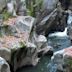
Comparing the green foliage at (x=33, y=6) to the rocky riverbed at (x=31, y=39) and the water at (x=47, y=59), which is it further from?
the water at (x=47, y=59)

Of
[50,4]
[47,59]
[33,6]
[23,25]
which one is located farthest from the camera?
[50,4]

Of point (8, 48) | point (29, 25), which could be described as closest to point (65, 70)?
point (8, 48)

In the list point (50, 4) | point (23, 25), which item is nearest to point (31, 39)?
point (23, 25)

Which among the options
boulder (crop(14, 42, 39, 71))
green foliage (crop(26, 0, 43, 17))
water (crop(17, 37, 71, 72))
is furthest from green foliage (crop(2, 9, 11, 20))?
green foliage (crop(26, 0, 43, 17))

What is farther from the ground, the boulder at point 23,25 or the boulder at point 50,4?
the boulder at point 23,25

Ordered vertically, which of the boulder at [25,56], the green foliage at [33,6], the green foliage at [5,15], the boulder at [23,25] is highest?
the green foliage at [5,15]

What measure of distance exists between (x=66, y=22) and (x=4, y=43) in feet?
50.9

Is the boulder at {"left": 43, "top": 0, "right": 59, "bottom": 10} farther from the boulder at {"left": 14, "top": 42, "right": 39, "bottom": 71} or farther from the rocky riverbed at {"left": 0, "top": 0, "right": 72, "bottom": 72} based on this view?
the boulder at {"left": 14, "top": 42, "right": 39, "bottom": 71}

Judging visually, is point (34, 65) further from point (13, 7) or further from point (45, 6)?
point (45, 6)

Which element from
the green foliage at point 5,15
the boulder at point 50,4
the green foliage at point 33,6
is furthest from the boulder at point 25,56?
the boulder at point 50,4

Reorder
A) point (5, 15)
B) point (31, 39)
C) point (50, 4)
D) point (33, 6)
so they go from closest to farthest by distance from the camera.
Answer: point (31, 39) → point (5, 15) → point (33, 6) → point (50, 4)

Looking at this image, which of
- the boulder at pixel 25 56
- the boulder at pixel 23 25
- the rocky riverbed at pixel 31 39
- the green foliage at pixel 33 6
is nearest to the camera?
the rocky riverbed at pixel 31 39

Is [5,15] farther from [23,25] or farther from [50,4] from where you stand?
[50,4]

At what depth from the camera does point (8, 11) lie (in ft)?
→ 70.8
